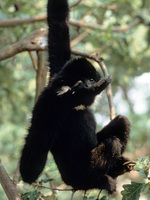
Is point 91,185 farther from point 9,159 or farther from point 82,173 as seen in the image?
point 9,159

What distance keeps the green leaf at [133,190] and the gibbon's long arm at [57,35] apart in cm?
226

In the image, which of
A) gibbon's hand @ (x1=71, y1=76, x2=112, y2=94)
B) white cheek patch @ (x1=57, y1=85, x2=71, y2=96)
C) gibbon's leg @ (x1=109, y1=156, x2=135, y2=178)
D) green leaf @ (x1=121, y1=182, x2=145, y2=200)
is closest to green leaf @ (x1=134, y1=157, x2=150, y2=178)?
green leaf @ (x1=121, y1=182, x2=145, y2=200)

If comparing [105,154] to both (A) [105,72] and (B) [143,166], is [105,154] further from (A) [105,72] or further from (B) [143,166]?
(A) [105,72]

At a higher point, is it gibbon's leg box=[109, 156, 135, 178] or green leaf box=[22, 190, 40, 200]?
green leaf box=[22, 190, 40, 200]

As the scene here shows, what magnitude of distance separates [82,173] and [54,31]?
7.14 feet

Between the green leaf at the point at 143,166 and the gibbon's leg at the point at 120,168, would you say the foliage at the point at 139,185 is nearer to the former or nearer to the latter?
the green leaf at the point at 143,166

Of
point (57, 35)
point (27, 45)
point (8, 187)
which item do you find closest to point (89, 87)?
point (8, 187)

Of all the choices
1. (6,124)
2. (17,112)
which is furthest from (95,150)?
(6,124)

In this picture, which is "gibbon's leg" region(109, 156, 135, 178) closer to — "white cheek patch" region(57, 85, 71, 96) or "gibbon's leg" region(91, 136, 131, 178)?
"gibbon's leg" region(91, 136, 131, 178)

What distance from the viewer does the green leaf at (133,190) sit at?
3.29 meters

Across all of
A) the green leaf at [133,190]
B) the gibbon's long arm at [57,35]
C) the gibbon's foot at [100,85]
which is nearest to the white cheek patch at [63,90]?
the gibbon's foot at [100,85]

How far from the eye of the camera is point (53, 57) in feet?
16.1

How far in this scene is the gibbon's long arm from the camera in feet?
16.2

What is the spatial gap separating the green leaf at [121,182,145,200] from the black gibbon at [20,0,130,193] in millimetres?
852
